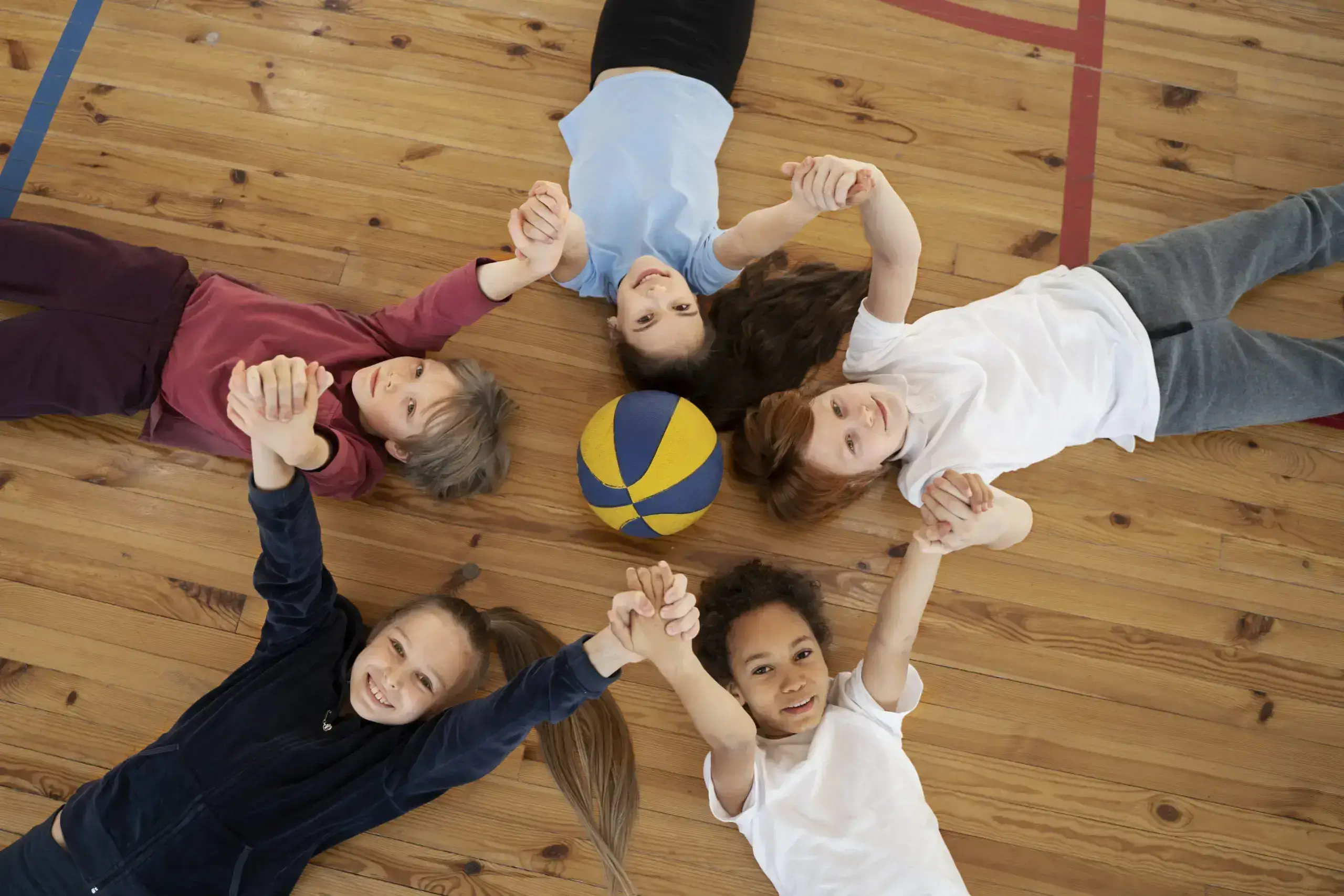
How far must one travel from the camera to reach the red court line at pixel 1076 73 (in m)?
2.55

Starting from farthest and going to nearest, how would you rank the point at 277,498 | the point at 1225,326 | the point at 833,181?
1. the point at 1225,326
2. the point at 833,181
3. the point at 277,498

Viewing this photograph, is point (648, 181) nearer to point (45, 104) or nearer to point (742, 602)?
point (742, 602)

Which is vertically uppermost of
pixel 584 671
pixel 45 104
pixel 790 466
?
pixel 45 104

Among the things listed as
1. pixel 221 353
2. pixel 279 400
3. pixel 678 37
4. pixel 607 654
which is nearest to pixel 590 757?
pixel 607 654

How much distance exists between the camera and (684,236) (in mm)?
2283

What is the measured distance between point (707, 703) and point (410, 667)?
0.64 m

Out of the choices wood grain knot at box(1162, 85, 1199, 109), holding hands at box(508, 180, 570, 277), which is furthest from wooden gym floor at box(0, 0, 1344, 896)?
holding hands at box(508, 180, 570, 277)

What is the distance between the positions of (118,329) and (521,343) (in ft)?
3.16

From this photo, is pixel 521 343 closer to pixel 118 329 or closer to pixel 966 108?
pixel 118 329

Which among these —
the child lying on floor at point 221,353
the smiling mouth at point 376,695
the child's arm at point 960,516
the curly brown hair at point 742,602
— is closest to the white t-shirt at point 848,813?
the curly brown hair at point 742,602

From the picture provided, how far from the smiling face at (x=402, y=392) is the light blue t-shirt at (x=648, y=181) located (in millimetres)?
469

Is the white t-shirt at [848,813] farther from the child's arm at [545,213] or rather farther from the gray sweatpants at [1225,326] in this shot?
the child's arm at [545,213]

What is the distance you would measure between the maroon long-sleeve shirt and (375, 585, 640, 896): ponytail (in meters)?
0.44

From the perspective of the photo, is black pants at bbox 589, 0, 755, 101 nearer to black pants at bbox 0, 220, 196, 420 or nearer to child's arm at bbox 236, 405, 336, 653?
black pants at bbox 0, 220, 196, 420
